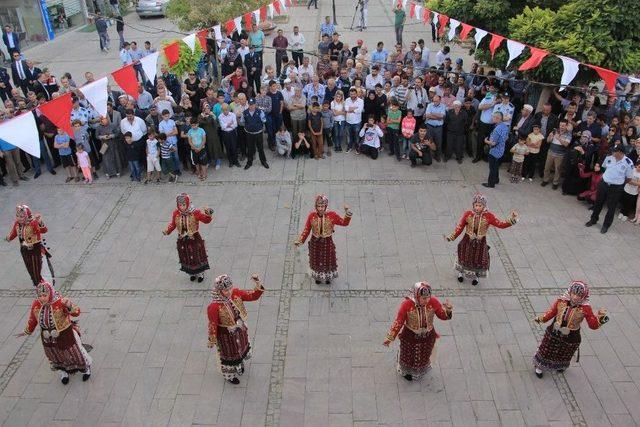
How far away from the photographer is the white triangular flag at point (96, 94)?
9.07 m

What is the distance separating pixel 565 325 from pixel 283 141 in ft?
25.5

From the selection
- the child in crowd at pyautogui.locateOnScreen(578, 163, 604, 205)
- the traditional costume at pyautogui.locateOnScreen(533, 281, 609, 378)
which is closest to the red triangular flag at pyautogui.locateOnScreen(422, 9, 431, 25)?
the child in crowd at pyautogui.locateOnScreen(578, 163, 604, 205)

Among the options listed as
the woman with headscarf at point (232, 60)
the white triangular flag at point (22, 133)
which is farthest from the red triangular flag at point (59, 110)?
the woman with headscarf at point (232, 60)

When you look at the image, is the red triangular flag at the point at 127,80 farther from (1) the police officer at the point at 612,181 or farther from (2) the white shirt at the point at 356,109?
(1) the police officer at the point at 612,181

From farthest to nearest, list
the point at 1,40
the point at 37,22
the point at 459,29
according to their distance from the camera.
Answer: the point at 37,22 < the point at 1,40 < the point at 459,29

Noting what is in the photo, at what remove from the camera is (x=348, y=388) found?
6531 millimetres

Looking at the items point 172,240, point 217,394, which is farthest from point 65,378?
point 172,240

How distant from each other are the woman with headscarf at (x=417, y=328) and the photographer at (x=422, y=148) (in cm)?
621

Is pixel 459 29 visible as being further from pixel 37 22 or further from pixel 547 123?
pixel 37 22

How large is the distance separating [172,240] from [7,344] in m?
3.06

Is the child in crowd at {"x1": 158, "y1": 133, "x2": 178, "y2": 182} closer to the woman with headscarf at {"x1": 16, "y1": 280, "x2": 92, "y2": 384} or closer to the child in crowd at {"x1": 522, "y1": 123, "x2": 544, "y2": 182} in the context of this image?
the woman with headscarf at {"x1": 16, "y1": 280, "x2": 92, "y2": 384}

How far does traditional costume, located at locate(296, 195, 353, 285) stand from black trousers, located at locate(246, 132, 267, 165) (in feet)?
14.8

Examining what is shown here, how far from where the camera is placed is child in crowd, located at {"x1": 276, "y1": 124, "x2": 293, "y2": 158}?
1229 centimetres

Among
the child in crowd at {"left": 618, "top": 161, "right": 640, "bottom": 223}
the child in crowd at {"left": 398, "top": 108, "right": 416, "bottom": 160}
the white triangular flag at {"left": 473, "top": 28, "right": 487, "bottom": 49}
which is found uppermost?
the white triangular flag at {"left": 473, "top": 28, "right": 487, "bottom": 49}
